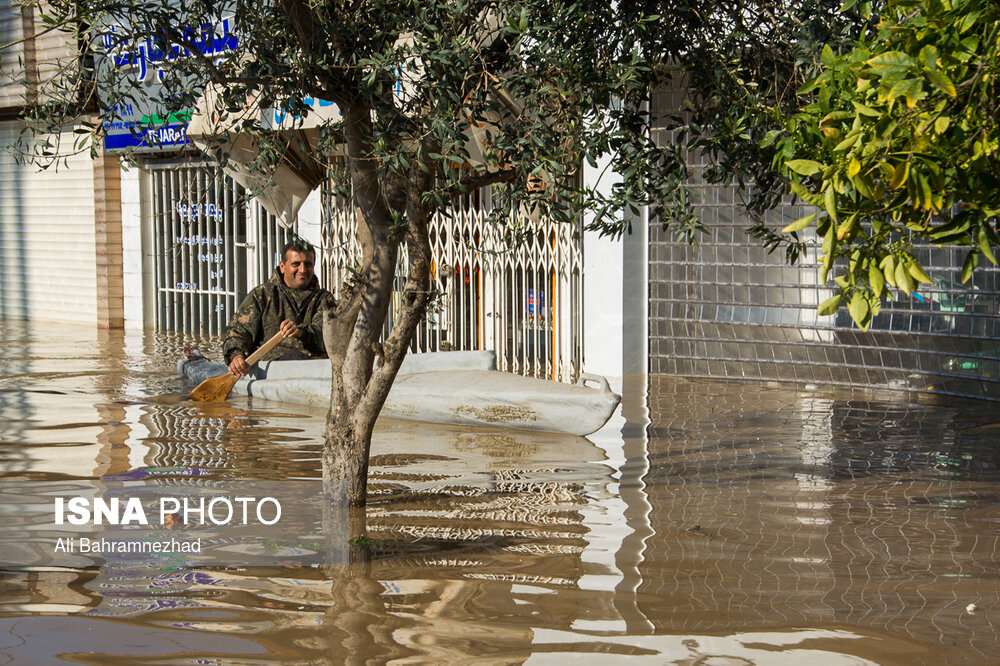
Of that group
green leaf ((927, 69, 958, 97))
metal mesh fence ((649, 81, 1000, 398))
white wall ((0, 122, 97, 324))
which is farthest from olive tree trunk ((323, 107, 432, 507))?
white wall ((0, 122, 97, 324))

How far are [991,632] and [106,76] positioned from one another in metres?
4.49

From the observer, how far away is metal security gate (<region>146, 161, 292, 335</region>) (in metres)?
16.1

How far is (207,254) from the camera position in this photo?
17.1 meters

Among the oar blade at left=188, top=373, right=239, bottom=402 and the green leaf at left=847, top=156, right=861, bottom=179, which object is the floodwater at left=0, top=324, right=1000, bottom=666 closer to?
the oar blade at left=188, top=373, right=239, bottom=402

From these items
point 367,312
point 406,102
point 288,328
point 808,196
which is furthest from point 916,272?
point 288,328

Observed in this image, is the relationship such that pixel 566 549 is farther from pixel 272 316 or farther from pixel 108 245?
pixel 108 245

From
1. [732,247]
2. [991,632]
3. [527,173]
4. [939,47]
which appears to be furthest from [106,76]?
[732,247]

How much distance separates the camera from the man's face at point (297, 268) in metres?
10.4

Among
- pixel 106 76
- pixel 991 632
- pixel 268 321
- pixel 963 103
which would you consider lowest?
pixel 991 632

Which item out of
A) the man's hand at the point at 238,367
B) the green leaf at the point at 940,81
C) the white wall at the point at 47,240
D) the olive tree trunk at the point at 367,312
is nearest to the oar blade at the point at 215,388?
the man's hand at the point at 238,367

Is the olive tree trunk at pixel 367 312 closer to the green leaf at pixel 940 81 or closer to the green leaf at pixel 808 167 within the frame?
the green leaf at pixel 808 167

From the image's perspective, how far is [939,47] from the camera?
2.54 m

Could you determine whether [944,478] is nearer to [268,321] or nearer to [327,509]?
[327,509]

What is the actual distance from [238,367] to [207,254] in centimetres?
754
